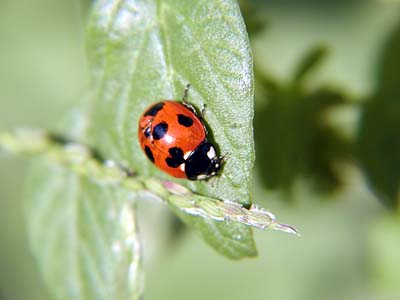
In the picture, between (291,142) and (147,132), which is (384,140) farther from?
(147,132)

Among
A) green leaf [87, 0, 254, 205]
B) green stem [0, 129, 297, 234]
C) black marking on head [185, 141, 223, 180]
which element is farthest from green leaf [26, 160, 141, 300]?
black marking on head [185, 141, 223, 180]

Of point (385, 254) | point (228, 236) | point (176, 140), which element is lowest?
point (228, 236)

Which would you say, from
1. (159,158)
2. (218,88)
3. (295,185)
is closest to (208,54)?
(218,88)

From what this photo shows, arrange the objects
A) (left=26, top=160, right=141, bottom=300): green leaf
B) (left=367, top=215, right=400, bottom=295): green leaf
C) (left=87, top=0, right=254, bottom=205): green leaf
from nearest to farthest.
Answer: (left=87, top=0, right=254, bottom=205): green leaf, (left=26, top=160, right=141, bottom=300): green leaf, (left=367, top=215, right=400, bottom=295): green leaf

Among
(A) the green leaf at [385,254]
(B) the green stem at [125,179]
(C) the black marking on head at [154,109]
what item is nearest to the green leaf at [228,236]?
(B) the green stem at [125,179]

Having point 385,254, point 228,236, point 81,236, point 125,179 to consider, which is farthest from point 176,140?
point 385,254

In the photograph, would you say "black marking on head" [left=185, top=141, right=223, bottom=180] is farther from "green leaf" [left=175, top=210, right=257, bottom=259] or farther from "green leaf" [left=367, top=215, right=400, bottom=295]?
"green leaf" [left=367, top=215, right=400, bottom=295]

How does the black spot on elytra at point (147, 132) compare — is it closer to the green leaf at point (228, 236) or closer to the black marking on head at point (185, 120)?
the black marking on head at point (185, 120)
